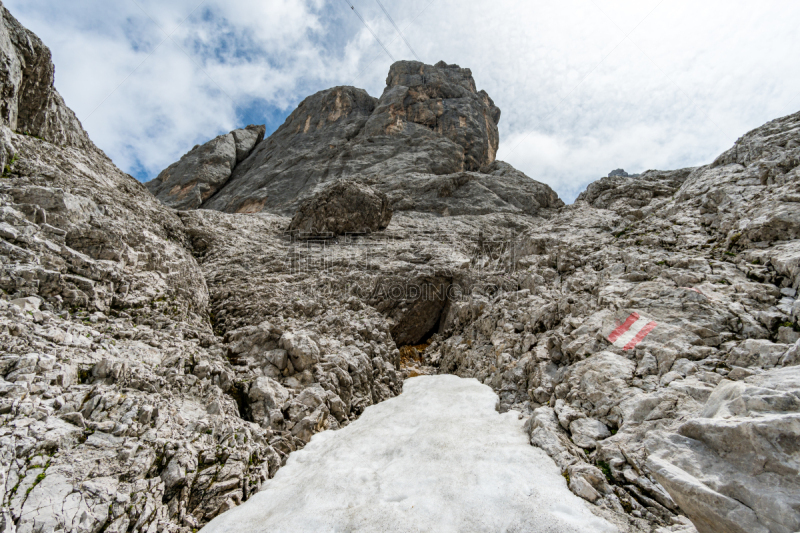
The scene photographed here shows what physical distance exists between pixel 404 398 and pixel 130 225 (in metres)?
13.8

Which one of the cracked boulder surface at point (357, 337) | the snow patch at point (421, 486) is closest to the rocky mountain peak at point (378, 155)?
the cracked boulder surface at point (357, 337)

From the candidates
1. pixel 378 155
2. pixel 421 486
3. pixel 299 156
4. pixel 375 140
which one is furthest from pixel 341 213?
pixel 299 156

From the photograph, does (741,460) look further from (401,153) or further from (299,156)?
(299,156)

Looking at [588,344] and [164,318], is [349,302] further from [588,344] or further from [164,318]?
[588,344]

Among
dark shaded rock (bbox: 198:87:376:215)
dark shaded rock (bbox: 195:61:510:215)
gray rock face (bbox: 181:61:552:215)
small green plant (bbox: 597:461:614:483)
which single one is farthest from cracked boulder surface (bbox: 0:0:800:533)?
dark shaded rock (bbox: 195:61:510:215)

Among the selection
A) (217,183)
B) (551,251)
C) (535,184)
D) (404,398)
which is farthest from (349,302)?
Answer: (217,183)

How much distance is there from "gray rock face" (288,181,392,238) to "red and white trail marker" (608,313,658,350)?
20.4 m

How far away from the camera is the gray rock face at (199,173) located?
149 ft

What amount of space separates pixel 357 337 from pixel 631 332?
1123 cm

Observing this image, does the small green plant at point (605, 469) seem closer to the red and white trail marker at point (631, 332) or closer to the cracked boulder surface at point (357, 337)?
the cracked boulder surface at point (357, 337)

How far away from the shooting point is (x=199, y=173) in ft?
155

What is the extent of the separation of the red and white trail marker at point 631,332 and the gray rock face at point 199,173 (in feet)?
162

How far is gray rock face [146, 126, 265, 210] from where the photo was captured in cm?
4553

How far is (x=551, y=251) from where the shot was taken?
19.2 metres
